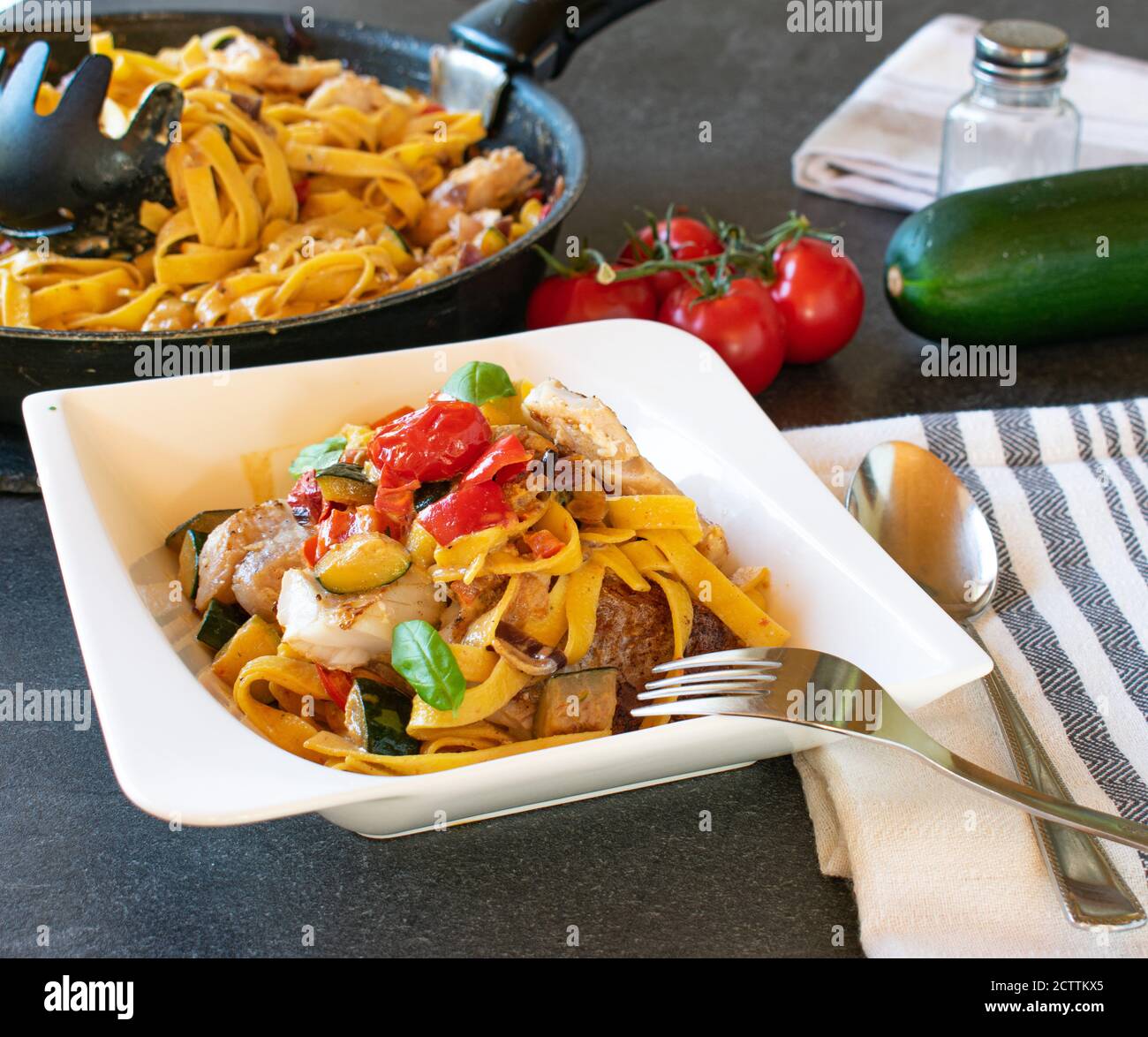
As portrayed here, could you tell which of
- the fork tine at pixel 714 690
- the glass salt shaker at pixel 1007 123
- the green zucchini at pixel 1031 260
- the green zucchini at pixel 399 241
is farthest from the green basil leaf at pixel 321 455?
the glass salt shaker at pixel 1007 123

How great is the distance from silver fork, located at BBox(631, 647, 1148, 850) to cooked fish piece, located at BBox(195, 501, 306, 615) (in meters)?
0.55

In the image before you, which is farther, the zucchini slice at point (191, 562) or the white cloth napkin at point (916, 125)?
the white cloth napkin at point (916, 125)

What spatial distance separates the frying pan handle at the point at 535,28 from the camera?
9.99ft

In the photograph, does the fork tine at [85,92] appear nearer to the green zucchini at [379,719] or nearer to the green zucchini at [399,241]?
the green zucchini at [399,241]

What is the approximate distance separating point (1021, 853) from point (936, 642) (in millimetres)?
266

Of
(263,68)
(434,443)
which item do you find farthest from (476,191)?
(434,443)

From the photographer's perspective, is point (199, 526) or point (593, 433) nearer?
point (593, 433)

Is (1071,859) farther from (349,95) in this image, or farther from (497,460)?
(349,95)

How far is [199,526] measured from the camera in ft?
6.25

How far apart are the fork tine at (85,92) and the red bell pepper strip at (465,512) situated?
129cm

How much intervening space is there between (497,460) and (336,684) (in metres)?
0.35

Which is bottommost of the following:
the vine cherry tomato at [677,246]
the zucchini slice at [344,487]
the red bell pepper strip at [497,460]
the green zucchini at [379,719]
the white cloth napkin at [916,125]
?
the white cloth napkin at [916,125]

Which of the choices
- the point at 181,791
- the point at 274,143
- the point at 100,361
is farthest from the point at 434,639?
the point at 274,143

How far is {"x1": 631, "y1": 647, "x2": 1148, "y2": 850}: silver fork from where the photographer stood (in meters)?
1.46
